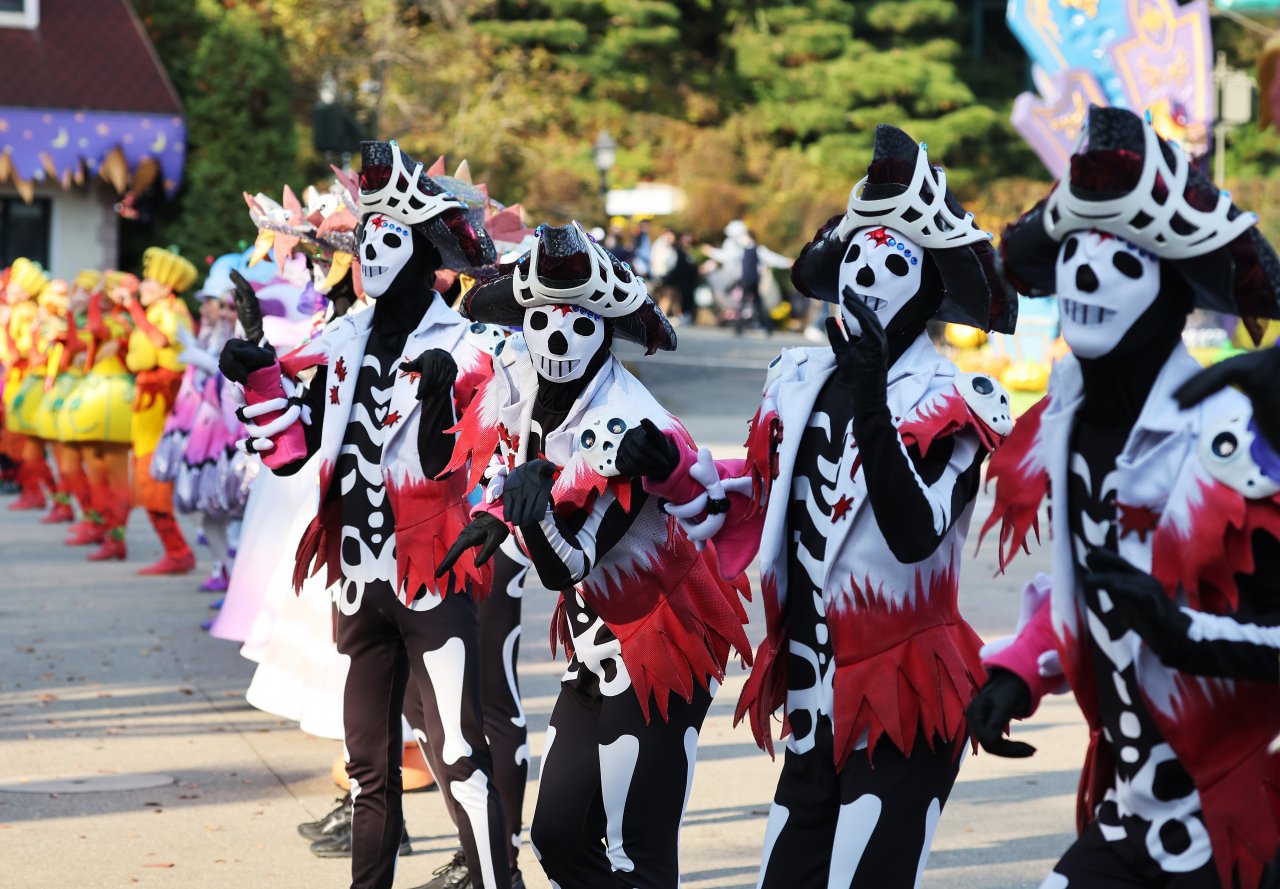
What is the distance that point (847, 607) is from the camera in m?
3.86

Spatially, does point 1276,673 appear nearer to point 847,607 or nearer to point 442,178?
point 847,607

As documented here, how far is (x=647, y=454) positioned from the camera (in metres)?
4.17

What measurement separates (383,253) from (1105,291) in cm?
253

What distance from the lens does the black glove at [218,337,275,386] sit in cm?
508

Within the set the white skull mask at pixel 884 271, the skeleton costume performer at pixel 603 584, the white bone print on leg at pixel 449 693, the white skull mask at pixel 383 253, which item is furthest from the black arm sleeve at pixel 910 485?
the white skull mask at pixel 383 253

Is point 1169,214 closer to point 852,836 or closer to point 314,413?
point 852,836

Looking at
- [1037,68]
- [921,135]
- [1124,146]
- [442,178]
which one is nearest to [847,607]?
[1124,146]

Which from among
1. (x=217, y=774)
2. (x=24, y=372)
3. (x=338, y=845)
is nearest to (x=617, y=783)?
(x=338, y=845)

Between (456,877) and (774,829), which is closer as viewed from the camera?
(774,829)

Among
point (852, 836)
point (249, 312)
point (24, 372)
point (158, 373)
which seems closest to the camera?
point (852, 836)

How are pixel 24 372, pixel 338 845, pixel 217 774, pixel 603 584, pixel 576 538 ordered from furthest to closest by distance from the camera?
pixel 24 372 → pixel 217 774 → pixel 338 845 → pixel 603 584 → pixel 576 538

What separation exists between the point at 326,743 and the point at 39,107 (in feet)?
62.8

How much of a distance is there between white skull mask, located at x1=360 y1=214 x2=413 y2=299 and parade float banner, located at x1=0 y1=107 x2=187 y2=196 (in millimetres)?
21037

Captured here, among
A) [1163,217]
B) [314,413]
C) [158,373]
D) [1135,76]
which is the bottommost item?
[1135,76]
